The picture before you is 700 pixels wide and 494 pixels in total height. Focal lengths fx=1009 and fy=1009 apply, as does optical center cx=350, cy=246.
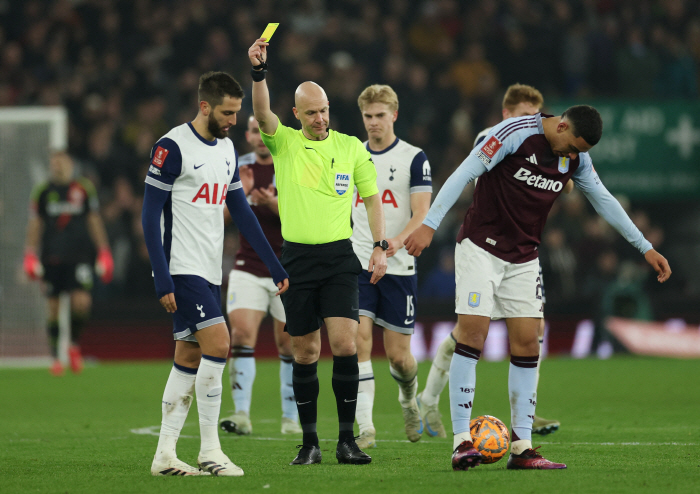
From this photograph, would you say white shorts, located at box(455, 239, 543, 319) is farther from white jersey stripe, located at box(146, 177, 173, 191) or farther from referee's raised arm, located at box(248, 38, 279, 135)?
white jersey stripe, located at box(146, 177, 173, 191)

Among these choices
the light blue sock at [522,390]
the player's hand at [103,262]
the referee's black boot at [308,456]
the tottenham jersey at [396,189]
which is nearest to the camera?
the light blue sock at [522,390]

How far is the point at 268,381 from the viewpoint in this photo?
13508 mm

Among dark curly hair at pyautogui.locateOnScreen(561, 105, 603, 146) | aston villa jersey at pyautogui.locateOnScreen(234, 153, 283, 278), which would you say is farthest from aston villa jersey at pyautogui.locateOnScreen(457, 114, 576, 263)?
aston villa jersey at pyautogui.locateOnScreen(234, 153, 283, 278)

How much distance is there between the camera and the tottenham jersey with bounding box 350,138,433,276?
8.07m

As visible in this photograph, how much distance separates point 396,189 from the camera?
8078mm

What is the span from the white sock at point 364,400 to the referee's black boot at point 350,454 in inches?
45.4

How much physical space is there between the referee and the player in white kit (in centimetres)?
143

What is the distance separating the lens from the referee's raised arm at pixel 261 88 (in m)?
6.05

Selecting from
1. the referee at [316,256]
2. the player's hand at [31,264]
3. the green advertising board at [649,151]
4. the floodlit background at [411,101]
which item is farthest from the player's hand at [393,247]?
the green advertising board at [649,151]

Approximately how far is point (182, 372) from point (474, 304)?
1807 mm

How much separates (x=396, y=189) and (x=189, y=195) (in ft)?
8.09

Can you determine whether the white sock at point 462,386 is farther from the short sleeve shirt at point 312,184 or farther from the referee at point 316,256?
the short sleeve shirt at point 312,184

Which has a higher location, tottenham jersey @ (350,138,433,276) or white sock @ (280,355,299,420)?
tottenham jersey @ (350,138,433,276)

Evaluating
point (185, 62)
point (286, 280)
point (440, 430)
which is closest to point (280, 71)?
point (185, 62)
